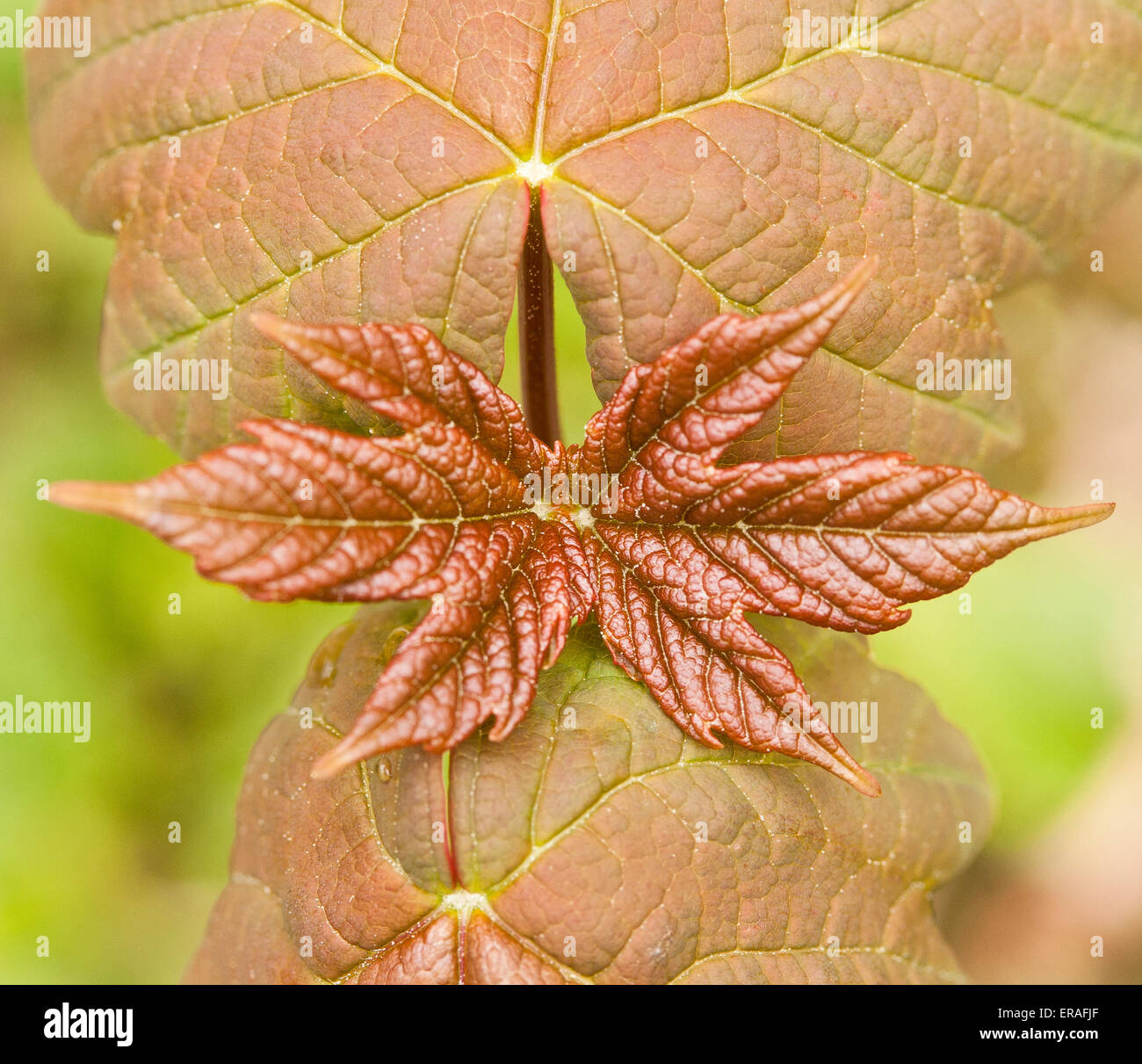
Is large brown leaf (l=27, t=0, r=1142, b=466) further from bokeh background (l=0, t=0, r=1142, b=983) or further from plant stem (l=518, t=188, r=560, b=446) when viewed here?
bokeh background (l=0, t=0, r=1142, b=983)

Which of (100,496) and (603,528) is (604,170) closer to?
(603,528)

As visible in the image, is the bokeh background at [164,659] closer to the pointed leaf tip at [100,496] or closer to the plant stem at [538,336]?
the plant stem at [538,336]

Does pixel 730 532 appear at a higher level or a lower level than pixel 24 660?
higher

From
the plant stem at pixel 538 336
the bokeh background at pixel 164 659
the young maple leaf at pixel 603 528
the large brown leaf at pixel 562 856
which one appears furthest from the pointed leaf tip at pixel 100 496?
the bokeh background at pixel 164 659

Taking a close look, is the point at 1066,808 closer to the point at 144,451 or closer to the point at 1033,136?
Answer: the point at 1033,136

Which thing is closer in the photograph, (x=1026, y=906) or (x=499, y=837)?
(x=499, y=837)

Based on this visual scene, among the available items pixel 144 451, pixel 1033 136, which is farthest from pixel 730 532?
A: pixel 144 451
